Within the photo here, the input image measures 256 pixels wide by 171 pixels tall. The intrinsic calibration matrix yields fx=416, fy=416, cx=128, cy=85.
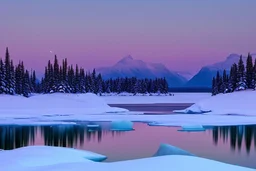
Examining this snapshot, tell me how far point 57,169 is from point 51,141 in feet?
47.3

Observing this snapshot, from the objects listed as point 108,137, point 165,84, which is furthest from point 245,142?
point 165,84

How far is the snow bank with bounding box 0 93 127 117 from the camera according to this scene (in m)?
46.3

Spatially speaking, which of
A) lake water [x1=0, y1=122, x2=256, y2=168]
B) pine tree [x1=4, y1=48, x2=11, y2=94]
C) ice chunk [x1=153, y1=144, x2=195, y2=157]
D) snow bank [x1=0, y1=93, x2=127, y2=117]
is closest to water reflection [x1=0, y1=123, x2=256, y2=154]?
lake water [x1=0, y1=122, x2=256, y2=168]

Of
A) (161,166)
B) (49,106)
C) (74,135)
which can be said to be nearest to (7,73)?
(49,106)

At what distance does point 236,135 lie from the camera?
27547 mm

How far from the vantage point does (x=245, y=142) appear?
24453 millimetres

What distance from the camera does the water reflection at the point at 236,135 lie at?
77.8ft

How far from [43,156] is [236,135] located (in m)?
16.7

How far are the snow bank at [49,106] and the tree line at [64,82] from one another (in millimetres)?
11942

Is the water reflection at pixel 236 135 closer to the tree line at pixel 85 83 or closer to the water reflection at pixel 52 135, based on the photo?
the water reflection at pixel 52 135

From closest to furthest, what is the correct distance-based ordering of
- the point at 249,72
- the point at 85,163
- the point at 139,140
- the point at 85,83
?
the point at 85,163 → the point at 139,140 → the point at 249,72 → the point at 85,83

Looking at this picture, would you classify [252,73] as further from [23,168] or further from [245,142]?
[23,168]

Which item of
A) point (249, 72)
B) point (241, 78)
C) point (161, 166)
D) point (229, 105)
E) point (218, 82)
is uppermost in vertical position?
point (249, 72)

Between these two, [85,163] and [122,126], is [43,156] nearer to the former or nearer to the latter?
[85,163]
